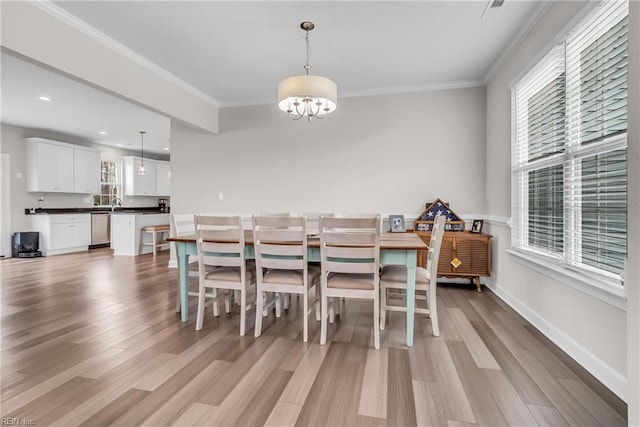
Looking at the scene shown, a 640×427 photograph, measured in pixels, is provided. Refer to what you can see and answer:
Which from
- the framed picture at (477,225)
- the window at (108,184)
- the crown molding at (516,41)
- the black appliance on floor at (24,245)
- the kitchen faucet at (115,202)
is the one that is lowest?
the black appliance on floor at (24,245)

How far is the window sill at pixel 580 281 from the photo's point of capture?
169 cm

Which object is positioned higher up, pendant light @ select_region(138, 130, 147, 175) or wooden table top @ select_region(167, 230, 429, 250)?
pendant light @ select_region(138, 130, 147, 175)

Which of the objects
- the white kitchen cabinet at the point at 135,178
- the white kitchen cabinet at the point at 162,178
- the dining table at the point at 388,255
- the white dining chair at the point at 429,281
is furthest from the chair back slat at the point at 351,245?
the white kitchen cabinet at the point at 162,178

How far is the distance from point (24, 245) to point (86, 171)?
2.04 metres

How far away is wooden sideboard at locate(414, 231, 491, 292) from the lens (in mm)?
3771

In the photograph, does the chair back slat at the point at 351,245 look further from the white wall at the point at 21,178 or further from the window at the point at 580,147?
the white wall at the point at 21,178

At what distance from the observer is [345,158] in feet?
15.1

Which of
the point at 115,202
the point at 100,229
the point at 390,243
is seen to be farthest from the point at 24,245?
the point at 390,243

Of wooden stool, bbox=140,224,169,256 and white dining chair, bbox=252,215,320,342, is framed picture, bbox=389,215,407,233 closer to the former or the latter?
white dining chair, bbox=252,215,320,342

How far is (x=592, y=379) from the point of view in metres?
1.87

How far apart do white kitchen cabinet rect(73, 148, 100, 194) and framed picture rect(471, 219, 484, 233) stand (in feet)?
26.4

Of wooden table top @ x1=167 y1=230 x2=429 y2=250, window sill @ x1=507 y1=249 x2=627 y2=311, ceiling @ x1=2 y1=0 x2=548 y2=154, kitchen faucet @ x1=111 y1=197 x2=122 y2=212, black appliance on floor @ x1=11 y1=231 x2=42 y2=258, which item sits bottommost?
black appliance on floor @ x1=11 y1=231 x2=42 y2=258

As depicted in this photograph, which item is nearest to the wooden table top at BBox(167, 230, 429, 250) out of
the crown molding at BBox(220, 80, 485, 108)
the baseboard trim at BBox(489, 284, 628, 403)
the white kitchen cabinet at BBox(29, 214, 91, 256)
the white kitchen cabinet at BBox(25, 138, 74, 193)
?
the baseboard trim at BBox(489, 284, 628, 403)

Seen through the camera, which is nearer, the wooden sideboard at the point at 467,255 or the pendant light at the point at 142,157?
the wooden sideboard at the point at 467,255
